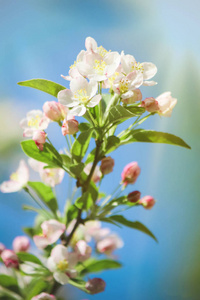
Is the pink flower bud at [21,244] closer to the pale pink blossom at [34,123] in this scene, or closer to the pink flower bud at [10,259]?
the pink flower bud at [10,259]

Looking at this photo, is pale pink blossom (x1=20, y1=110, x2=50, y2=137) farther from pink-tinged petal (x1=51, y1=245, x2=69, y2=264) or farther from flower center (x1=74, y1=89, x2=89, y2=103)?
pink-tinged petal (x1=51, y1=245, x2=69, y2=264)

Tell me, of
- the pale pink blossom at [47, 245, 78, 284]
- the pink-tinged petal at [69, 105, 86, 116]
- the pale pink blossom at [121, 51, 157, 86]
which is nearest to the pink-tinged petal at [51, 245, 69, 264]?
the pale pink blossom at [47, 245, 78, 284]

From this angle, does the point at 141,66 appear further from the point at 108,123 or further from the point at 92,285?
the point at 92,285

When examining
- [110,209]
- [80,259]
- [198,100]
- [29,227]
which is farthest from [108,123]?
[198,100]

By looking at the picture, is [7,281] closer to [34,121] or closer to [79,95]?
[34,121]

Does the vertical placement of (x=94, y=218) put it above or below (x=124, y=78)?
below

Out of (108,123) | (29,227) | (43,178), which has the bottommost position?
(29,227)
